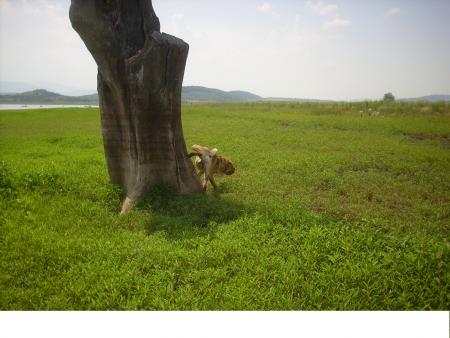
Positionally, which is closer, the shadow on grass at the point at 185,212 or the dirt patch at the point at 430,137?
the shadow on grass at the point at 185,212

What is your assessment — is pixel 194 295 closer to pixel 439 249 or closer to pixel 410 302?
pixel 410 302

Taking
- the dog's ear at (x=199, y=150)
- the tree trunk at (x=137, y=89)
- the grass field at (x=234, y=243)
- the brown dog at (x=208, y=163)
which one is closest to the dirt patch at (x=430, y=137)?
the grass field at (x=234, y=243)

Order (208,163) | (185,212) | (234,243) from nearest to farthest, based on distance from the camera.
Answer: (234,243)
(185,212)
(208,163)

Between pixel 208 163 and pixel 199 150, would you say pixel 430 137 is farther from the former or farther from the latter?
pixel 199 150

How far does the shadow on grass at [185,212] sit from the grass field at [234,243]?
0.09 ft

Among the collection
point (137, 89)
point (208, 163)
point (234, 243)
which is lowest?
point (234, 243)

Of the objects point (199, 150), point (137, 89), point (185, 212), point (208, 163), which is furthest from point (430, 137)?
point (137, 89)

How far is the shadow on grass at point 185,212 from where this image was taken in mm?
5469

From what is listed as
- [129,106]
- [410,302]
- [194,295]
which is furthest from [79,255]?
[410,302]

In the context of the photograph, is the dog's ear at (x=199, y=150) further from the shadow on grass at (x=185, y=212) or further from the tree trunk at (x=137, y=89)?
the shadow on grass at (x=185, y=212)

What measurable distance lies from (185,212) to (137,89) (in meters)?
2.44

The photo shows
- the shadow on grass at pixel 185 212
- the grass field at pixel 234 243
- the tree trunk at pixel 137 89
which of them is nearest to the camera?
the grass field at pixel 234 243

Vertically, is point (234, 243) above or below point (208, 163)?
below

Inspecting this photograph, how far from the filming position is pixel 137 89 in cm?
591
